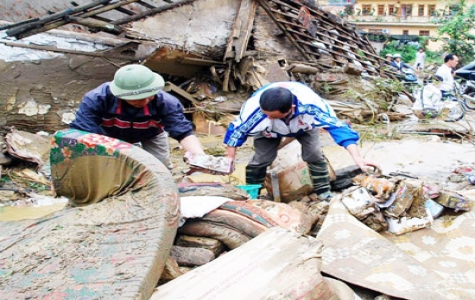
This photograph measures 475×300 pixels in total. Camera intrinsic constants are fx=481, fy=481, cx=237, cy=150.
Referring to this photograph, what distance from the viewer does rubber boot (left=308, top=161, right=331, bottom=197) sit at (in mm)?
3697

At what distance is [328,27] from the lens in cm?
887

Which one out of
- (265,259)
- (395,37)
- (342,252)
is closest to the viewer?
(265,259)

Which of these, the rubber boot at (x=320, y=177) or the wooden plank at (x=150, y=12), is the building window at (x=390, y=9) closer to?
the wooden plank at (x=150, y=12)

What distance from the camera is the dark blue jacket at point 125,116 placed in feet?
9.91

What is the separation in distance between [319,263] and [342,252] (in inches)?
22.8

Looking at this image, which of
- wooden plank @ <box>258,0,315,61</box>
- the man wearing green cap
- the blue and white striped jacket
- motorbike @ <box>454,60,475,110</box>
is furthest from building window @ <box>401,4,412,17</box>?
the man wearing green cap

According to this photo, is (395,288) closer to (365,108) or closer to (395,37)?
(365,108)

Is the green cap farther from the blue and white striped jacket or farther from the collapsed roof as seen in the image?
the collapsed roof

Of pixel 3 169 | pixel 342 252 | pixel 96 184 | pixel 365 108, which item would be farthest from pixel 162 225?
pixel 365 108

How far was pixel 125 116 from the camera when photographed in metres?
3.18

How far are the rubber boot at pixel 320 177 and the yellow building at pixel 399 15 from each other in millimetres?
31554

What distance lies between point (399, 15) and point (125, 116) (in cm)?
3510

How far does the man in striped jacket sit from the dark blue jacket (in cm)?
46

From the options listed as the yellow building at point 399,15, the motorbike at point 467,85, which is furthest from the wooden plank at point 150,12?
the yellow building at point 399,15
